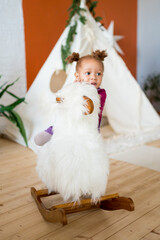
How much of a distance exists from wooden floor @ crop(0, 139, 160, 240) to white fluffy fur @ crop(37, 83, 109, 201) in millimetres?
150

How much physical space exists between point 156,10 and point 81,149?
13.1 ft

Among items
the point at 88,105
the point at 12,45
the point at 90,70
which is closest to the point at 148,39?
the point at 12,45

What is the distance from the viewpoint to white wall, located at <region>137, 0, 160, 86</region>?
4.44 meters

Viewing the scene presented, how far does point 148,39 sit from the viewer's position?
4.55 meters

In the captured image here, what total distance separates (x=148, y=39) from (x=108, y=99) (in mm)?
2238

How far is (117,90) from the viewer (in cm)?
290

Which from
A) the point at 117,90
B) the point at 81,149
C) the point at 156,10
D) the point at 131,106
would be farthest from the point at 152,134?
the point at 156,10

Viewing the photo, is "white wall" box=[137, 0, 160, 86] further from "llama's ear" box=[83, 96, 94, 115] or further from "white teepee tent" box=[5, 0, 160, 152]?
"llama's ear" box=[83, 96, 94, 115]

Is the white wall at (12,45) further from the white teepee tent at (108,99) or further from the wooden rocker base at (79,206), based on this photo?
the wooden rocker base at (79,206)

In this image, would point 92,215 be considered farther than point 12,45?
No

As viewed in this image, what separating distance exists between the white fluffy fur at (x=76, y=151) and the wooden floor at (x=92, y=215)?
150 mm

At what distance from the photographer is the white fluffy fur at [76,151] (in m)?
1.17

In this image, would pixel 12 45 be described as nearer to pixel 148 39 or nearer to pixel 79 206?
pixel 79 206

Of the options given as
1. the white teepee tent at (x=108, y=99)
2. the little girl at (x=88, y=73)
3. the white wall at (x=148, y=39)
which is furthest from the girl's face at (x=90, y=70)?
the white wall at (x=148, y=39)
